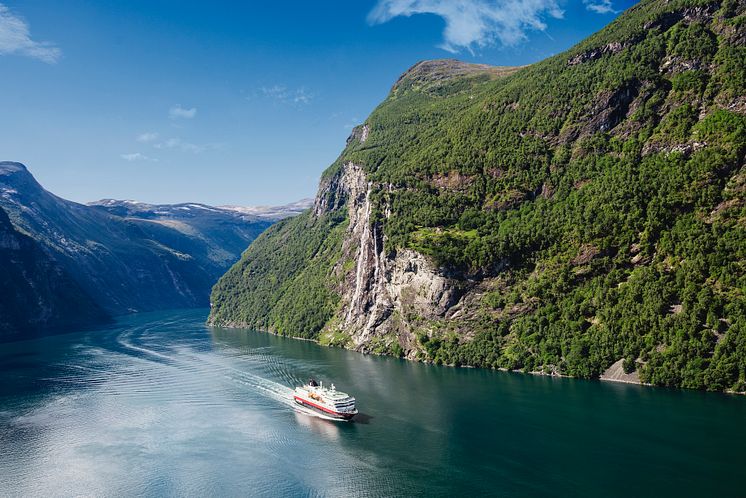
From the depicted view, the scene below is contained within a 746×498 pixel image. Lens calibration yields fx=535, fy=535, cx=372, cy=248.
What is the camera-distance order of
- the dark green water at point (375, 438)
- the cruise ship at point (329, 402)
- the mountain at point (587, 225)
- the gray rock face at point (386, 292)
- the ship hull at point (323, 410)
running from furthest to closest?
the gray rock face at point (386, 292)
the mountain at point (587, 225)
the cruise ship at point (329, 402)
the ship hull at point (323, 410)
the dark green water at point (375, 438)

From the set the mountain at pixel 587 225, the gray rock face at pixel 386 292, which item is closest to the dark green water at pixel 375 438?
the mountain at pixel 587 225

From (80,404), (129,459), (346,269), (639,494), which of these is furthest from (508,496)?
(346,269)

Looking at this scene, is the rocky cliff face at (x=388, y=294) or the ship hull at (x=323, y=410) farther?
the rocky cliff face at (x=388, y=294)

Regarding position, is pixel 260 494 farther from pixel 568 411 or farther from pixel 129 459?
pixel 568 411

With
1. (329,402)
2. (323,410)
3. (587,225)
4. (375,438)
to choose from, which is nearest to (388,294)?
(587,225)

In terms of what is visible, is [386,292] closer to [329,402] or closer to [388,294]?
[388,294]

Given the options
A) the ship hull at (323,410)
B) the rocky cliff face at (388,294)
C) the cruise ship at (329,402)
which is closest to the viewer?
the ship hull at (323,410)

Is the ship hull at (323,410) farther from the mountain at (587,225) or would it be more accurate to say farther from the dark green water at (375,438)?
the mountain at (587,225)
